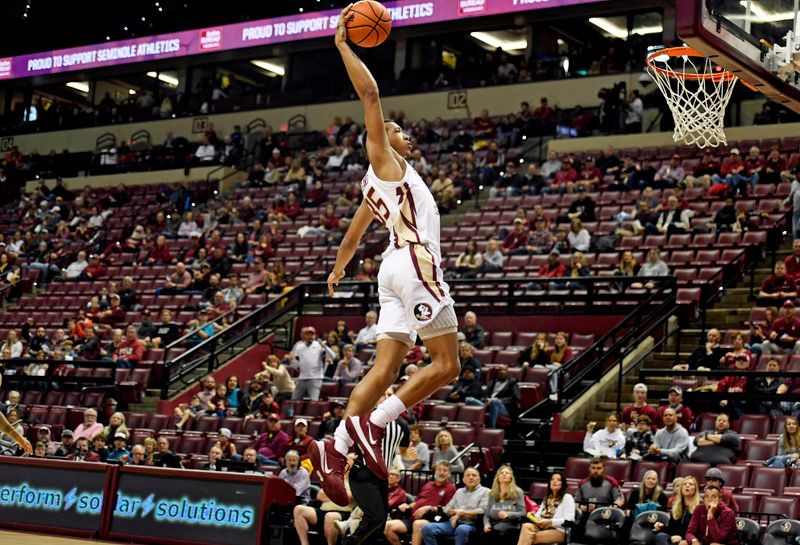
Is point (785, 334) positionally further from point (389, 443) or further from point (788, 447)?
point (389, 443)

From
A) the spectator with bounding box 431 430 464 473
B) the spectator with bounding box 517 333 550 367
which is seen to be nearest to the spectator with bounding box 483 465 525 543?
the spectator with bounding box 431 430 464 473

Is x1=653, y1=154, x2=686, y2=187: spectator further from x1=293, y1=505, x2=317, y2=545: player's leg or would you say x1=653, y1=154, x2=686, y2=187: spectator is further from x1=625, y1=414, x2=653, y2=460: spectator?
x1=293, y1=505, x2=317, y2=545: player's leg

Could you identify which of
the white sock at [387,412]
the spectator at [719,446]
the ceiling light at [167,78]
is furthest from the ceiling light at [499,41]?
the white sock at [387,412]

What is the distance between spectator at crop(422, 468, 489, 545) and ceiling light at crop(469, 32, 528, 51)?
66.1 ft

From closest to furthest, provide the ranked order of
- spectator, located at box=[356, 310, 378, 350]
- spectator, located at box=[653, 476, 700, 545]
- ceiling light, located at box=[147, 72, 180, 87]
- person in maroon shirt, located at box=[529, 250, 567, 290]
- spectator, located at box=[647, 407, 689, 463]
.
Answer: spectator, located at box=[653, 476, 700, 545], spectator, located at box=[647, 407, 689, 463], spectator, located at box=[356, 310, 378, 350], person in maroon shirt, located at box=[529, 250, 567, 290], ceiling light, located at box=[147, 72, 180, 87]

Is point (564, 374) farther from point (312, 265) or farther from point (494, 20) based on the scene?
point (494, 20)

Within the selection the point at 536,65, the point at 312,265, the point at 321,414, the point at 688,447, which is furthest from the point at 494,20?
the point at 688,447

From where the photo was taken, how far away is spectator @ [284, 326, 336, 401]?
1645 centimetres

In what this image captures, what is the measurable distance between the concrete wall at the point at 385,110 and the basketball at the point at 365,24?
20126 millimetres

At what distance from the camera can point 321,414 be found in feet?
51.0

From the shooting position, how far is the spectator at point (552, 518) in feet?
36.1

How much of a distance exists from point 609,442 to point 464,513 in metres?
2.18

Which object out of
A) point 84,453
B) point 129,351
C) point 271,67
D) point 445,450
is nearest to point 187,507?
point 445,450

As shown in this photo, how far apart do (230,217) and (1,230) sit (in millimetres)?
7908
